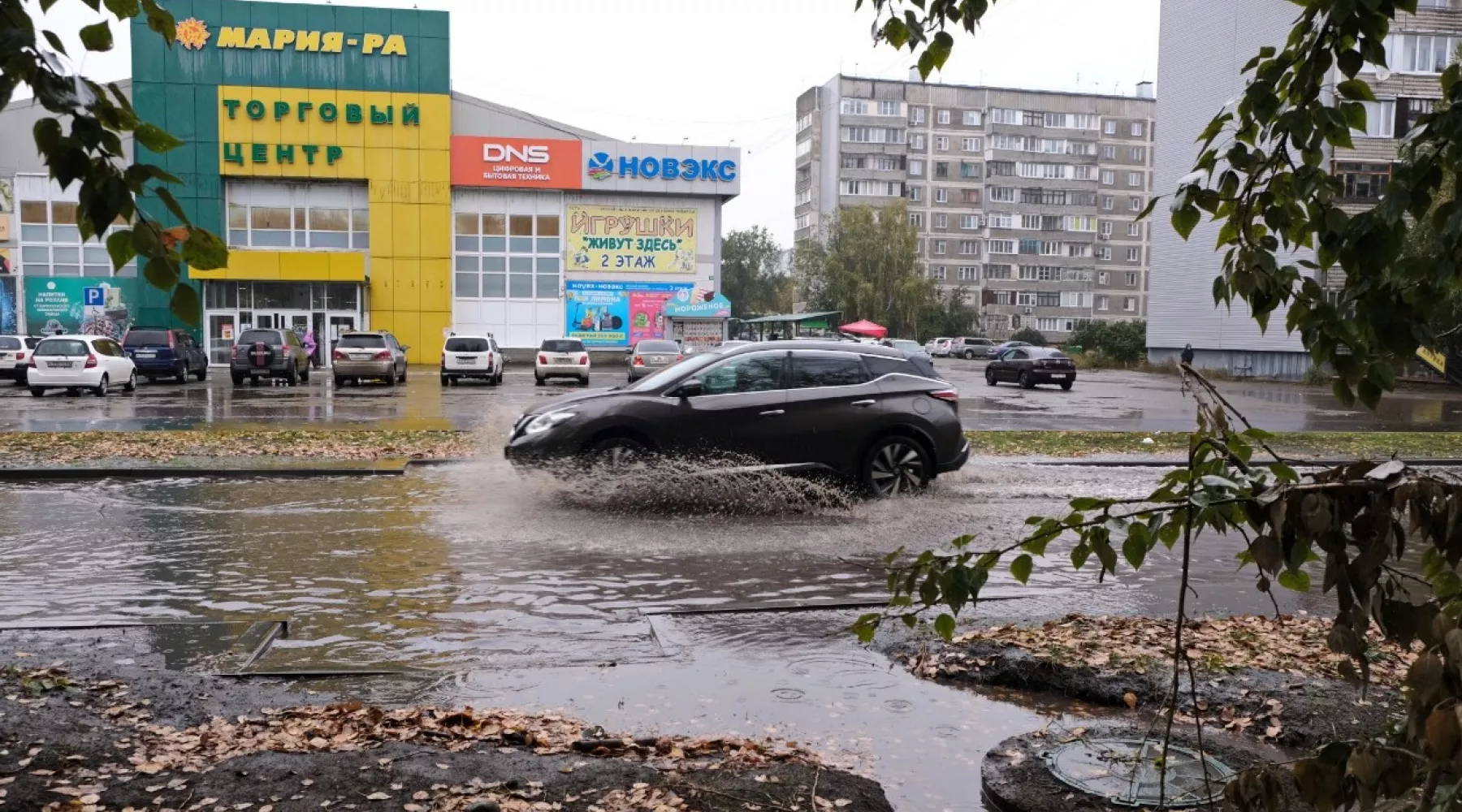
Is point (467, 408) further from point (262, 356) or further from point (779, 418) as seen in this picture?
point (779, 418)

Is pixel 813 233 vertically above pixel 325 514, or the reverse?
pixel 813 233

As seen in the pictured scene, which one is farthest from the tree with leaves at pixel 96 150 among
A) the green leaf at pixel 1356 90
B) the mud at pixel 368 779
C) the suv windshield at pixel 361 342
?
the suv windshield at pixel 361 342

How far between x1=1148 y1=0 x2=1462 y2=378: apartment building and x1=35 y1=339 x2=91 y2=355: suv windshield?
1613 inches

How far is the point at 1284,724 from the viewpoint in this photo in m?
5.05

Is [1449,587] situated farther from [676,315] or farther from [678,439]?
[676,315]

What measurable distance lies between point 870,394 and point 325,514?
18.5 feet

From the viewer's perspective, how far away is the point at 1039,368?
1535 inches

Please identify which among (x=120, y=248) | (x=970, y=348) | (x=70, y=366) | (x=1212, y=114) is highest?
(x=1212, y=114)

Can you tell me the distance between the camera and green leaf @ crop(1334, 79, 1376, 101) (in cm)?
309

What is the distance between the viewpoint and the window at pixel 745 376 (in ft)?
37.9

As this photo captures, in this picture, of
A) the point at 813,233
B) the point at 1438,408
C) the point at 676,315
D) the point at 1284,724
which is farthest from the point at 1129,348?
the point at 1284,724

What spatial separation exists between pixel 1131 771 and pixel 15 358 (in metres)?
36.5

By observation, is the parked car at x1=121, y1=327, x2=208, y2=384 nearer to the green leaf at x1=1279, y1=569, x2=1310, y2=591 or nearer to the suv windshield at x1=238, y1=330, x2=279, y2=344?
the suv windshield at x1=238, y1=330, x2=279, y2=344

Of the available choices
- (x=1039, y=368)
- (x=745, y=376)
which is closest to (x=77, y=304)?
(x=1039, y=368)
